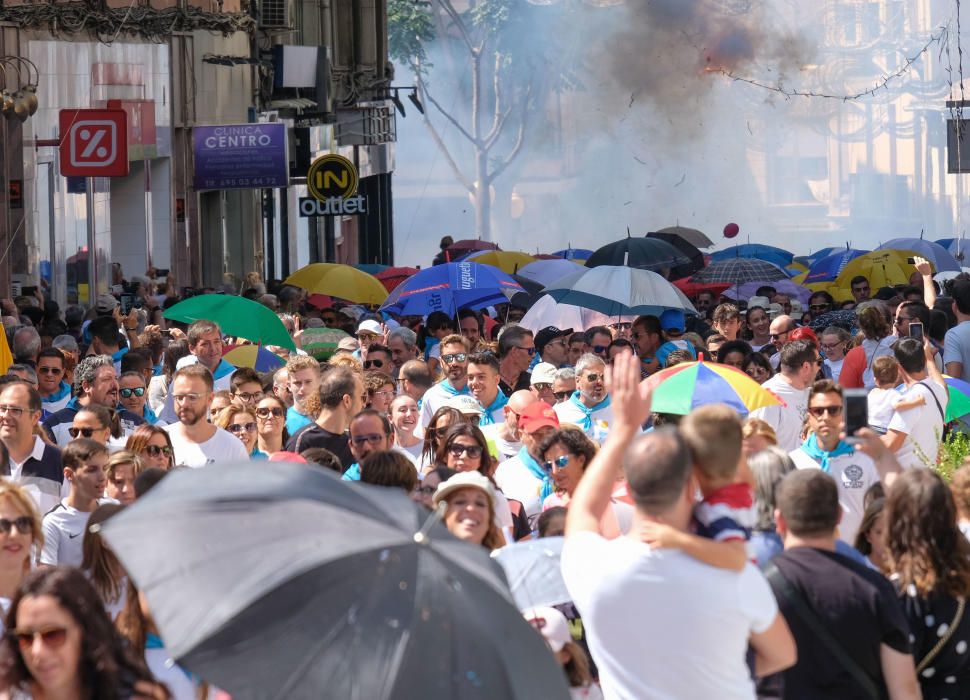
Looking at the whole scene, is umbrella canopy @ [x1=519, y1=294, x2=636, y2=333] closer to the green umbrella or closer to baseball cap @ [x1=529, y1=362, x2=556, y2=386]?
the green umbrella

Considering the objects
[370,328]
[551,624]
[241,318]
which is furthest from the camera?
[370,328]

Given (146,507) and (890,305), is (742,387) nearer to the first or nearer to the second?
(146,507)

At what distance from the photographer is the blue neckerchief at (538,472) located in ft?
26.3

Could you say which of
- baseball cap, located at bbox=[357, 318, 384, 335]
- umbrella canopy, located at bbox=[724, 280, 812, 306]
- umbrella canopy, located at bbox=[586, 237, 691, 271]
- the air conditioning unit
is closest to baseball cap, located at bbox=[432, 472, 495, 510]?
baseball cap, located at bbox=[357, 318, 384, 335]

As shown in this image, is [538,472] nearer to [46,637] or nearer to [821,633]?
[821,633]

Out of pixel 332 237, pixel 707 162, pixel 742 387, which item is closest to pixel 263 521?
pixel 742 387

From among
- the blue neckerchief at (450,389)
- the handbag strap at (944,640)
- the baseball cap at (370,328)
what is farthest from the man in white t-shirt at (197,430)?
the baseball cap at (370,328)

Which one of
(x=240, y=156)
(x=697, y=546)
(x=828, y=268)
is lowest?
(x=828, y=268)

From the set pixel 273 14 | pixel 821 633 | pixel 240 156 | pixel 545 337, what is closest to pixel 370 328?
pixel 545 337

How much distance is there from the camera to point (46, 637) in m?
4.34

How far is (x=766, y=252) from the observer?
3384cm

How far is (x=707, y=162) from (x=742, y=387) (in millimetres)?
63958

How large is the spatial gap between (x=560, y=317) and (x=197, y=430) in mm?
7181

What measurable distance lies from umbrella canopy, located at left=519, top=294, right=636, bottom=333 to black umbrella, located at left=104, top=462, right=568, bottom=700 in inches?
421
